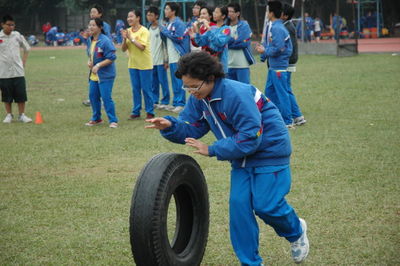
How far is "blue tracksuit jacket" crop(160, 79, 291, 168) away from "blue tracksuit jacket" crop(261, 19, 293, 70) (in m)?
5.63

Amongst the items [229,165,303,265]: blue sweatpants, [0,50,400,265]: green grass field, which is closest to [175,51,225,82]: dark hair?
[229,165,303,265]: blue sweatpants

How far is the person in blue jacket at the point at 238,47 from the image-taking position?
36.3 ft

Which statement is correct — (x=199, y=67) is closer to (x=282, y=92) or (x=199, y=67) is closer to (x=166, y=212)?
(x=166, y=212)

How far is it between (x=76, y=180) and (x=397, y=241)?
12.5 feet

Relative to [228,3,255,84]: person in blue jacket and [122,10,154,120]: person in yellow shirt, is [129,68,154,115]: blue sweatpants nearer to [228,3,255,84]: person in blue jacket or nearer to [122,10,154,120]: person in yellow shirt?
[122,10,154,120]: person in yellow shirt

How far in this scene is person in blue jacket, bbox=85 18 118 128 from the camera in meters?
10.8

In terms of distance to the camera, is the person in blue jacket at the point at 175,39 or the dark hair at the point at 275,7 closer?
the dark hair at the point at 275,7

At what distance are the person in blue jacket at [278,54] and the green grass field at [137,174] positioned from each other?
48 cm

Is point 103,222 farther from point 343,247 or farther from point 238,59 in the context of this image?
point 238,59

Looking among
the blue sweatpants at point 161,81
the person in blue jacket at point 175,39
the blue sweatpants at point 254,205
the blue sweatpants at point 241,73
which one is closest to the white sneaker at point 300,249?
the blue sweatpants at point 254,205

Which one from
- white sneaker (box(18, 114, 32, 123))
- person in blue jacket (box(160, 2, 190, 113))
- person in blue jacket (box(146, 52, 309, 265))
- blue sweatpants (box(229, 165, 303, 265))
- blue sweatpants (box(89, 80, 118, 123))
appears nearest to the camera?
person in blue jacket (box(146, 52, 309, 265))

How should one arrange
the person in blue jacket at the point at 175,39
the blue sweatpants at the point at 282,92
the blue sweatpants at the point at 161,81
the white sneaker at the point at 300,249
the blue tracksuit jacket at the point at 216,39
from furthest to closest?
the blue sweatpants at the point at 161,81 < the person in blue jacket at the point at 175,39 < the blue tracksuit jacket at the point at 216,39 < the blue sweatpants at the point at 282,92 < the white sneaker at the point at 300,249

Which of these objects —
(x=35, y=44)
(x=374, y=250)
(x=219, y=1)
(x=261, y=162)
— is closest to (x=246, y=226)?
(x=261, y=162)

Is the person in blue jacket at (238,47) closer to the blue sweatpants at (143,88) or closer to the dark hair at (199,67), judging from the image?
the blue sweatpants at (143,88)
